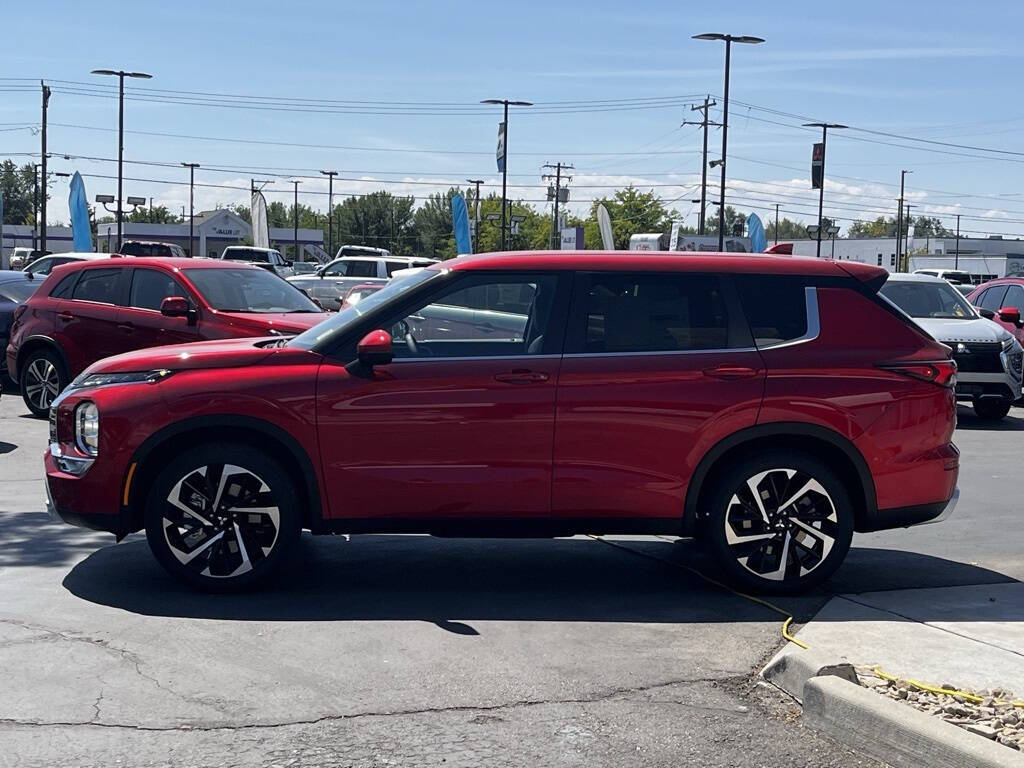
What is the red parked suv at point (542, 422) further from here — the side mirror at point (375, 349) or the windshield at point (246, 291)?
the windshield at point (246, 291)

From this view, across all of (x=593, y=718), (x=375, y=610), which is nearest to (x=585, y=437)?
(x=375, y=610)

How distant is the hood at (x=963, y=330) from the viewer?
607 inches

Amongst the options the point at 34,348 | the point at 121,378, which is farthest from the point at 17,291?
the point at 121,378

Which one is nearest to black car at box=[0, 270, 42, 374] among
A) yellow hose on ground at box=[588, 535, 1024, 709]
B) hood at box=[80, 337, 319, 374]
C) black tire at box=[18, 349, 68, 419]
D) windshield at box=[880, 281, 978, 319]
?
black tire at box=[18, 349, 68, 419]

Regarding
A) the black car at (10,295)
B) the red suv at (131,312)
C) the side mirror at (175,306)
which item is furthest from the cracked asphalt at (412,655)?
the black car at (10,295)

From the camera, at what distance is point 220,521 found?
650 centimetres

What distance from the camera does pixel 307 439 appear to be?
645 centimetres

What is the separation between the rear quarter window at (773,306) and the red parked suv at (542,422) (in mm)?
12

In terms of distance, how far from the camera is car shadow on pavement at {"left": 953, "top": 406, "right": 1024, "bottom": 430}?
15.3 metres

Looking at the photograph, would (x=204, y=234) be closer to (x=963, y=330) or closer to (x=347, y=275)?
(x=347, y=275)

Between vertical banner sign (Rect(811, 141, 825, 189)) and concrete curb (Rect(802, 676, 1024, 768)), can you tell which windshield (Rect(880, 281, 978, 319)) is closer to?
concrete curb (Rect(802, 676, 1024, 768))

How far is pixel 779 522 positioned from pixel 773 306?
45.6 inches

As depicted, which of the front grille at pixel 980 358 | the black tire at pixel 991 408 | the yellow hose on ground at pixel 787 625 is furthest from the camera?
the black tire at pixel 991 408

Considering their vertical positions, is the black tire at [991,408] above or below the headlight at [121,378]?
below
